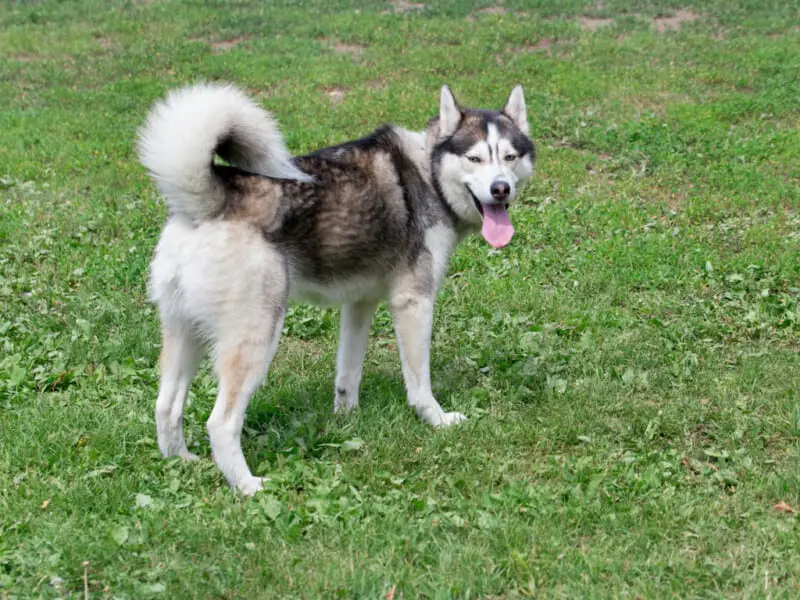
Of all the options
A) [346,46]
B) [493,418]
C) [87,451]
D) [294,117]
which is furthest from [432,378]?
[346,46]

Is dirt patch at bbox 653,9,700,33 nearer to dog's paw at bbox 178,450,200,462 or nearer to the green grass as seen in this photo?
the green grass

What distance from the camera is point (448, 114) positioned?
17.0ft

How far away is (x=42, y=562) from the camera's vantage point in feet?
11.8

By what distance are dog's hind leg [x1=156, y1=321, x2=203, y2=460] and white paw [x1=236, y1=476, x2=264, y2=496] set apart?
0.45m

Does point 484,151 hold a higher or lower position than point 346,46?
higher

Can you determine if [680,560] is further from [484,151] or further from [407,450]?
[484,151]

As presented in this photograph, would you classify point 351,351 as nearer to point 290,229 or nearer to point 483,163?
point 290,229

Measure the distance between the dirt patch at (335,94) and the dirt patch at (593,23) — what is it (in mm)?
4553

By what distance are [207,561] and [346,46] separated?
11.6 m

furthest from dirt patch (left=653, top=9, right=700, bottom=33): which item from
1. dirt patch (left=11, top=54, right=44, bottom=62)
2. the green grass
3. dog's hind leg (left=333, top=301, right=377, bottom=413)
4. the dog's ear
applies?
dog's hind leg (left=333, top=301, right=377, bottom=413)

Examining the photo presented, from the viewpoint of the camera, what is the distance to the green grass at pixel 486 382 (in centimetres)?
369

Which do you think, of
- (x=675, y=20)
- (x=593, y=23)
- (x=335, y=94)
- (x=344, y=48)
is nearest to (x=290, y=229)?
(x=335, y=94)

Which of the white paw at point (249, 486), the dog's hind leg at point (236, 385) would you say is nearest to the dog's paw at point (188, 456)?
the dog's hind leg at point (236, 385)

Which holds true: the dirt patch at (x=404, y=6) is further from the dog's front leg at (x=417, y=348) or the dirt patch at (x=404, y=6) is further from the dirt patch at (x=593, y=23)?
the dog's front leg at (x=417, y=348)
